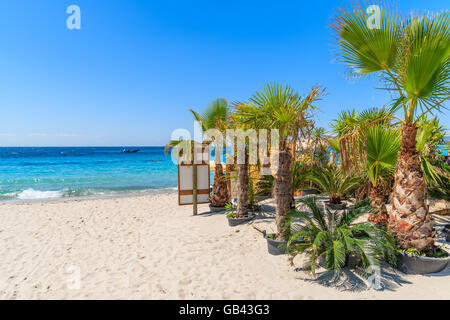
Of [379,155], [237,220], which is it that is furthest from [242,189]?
[379,155]

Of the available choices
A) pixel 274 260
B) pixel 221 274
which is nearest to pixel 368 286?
pixel 274 260

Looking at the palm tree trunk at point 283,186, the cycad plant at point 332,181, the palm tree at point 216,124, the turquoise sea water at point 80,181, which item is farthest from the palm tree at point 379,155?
the turquoise sea water at point 80,181

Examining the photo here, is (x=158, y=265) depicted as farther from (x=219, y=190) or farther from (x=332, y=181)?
(x=332, y=181)

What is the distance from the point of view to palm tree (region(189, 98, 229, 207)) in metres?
8.45

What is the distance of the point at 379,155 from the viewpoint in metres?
4.63

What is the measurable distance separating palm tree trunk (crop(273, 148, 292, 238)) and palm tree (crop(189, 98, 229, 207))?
12.4 feet

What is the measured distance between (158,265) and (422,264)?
467 cm

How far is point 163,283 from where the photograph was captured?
387 centimetres

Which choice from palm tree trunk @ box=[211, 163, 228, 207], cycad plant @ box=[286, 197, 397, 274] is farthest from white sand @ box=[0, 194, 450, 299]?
palm tree trunk @ box=[211, 163, 228, 207]

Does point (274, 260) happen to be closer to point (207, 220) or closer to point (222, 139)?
point (207, 220)

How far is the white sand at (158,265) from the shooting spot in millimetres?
3449

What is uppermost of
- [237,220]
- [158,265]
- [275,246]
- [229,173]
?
[229,173]

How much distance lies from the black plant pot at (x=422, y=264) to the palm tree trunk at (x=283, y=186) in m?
2.01

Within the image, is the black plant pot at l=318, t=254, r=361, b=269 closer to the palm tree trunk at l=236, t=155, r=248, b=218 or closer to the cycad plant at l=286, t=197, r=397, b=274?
the cycad plant at l=286, t=197, r=397, b=274
